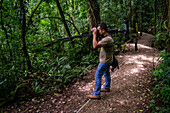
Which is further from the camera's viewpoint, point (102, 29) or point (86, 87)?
point (86, 87)

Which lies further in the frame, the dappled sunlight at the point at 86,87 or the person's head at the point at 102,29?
the dappled sunlight at the point at 86,87

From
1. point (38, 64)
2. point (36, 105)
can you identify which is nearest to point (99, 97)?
point (36, 105)

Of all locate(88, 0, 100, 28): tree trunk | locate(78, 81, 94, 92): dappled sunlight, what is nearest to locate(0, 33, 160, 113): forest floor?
locate(78, 81, 94, 92): dappled sunlight

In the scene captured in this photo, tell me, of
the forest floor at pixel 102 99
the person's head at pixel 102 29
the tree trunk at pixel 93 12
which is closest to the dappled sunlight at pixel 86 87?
the forest floor at pixel 102 99

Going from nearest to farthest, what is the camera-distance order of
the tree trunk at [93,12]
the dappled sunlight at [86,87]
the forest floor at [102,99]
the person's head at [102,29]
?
the person's head at [102,29]
the forest floor at [102,99]
the dappled sunlight at [86,87]
the tree trunk at [93,12]

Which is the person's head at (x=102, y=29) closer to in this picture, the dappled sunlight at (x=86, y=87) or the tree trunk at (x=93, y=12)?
the dappled sunlight at (x=86, y=87)

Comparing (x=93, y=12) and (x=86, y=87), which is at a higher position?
(x=93, y=12)

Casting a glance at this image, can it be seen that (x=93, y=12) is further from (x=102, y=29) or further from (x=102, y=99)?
(x=102, y=99)

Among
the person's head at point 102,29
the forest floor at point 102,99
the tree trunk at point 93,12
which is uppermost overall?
the tree trunk at point 93,12

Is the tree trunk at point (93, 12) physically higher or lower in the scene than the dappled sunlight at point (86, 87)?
higher

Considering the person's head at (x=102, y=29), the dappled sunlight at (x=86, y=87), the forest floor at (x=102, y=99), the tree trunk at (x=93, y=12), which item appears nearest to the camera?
the person's head at (x=102, y=29)

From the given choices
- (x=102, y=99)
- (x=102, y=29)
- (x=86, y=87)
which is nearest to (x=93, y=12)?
(x=102, y=29)

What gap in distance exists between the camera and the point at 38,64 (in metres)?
5.98

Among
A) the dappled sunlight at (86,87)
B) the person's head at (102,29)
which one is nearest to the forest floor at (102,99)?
the dappled sunlight at (86,87)
